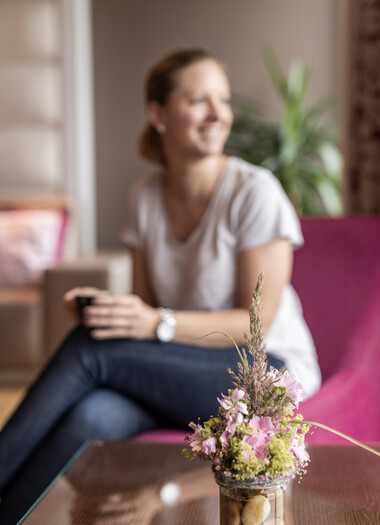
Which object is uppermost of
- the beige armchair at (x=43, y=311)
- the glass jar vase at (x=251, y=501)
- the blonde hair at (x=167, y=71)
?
the blonde hair at (x=167, y=71)

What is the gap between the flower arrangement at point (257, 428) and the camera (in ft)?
2.51

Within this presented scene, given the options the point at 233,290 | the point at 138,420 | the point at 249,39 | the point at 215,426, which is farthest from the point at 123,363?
the point at 249,39

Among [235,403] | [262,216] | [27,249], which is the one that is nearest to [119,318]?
[262,216]

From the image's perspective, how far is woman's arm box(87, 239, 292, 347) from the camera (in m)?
1.63

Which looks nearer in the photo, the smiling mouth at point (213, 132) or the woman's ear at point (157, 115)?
the smiling mouth at point (213, 132)

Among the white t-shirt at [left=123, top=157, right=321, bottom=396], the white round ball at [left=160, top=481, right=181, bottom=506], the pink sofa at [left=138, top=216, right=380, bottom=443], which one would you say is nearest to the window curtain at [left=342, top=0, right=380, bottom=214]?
the pink sofa at [left=138, top=216, right=380, bottom=443]

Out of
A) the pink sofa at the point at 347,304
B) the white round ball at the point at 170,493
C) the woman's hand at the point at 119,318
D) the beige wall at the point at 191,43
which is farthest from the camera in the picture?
the beige wall at the point at 191,43

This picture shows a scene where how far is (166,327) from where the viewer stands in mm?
1681

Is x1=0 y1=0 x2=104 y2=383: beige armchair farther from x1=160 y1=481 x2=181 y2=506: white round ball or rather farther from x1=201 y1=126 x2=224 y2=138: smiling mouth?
x1=160 y1=481 x2=181 y2=506: white round ball

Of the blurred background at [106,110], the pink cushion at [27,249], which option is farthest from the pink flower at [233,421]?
the pink cushion at [27,249]

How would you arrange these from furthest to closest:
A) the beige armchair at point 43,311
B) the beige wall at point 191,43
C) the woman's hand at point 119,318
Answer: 1. the beige wall at point 191,43
2. the beige armchair at point 43,311
3. the woman's hand at point 119,318

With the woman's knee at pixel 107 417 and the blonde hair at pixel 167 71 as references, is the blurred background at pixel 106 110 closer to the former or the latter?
the blonde hair at pixel 167 71

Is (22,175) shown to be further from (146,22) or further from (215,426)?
(215,426)

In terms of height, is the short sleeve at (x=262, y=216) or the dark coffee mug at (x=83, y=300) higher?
the short sleeve at (x=262, y=216)
